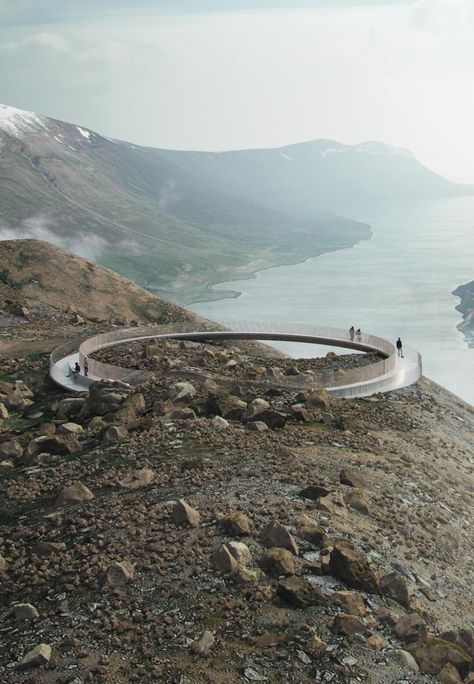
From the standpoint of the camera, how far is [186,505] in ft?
82.8

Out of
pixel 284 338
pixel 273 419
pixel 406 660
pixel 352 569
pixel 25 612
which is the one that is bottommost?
pixel 406 660

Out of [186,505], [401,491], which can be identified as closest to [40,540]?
[186,505]

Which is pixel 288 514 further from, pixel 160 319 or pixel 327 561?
pixel 160 319

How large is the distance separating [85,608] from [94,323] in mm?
54374

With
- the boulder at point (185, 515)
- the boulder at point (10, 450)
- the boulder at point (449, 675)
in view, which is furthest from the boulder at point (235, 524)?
the boulder at point (10, 450)

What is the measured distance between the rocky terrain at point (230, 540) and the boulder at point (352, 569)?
0.05m

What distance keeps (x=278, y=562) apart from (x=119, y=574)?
13.0 feet

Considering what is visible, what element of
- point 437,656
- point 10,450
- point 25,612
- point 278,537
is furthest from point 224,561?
point 10,450

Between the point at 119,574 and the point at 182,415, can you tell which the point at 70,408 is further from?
the point at 119,574

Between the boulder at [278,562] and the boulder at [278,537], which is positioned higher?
the boulder at [278,537]

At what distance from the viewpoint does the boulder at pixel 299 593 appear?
69.9ft

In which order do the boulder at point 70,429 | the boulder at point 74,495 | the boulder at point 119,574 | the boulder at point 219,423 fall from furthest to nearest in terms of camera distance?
the boulder at point 70,429 → the boulder at point 219,423 → the boulder at point 74,495 → the boulder at point 119,574

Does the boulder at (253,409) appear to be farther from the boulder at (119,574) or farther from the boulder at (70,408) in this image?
the boulder at (119,574)

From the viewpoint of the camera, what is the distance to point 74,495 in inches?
1093
